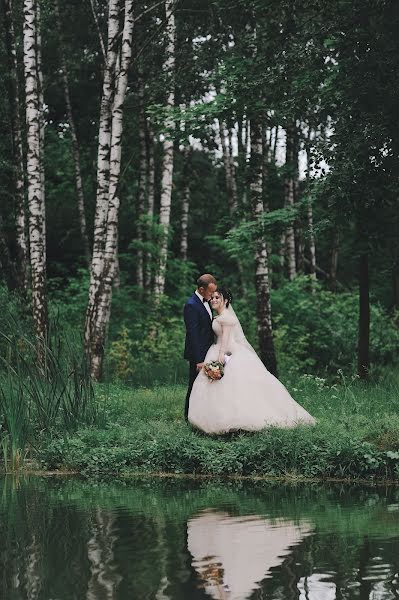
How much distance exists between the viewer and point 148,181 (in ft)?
126

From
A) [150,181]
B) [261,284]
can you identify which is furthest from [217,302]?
[150,181]

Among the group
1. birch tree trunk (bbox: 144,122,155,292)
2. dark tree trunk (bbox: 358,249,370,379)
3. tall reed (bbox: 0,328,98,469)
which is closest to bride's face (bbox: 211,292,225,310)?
tall reed (bbox: 0,328,98,469)

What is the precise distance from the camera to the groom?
15.5m

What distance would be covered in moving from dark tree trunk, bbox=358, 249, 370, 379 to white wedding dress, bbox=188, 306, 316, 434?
716cm

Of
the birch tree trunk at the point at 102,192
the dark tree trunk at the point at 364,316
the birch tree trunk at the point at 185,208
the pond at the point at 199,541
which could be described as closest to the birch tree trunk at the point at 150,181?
the birch tree trunk at the point at 185,208

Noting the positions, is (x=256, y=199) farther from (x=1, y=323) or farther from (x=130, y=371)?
(x=1, y=323)

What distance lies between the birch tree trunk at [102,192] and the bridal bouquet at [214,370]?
7.58m

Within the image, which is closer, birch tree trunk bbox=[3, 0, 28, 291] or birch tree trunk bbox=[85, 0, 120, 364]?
birch tree trunk bbox=[85, 0, 120, 364]

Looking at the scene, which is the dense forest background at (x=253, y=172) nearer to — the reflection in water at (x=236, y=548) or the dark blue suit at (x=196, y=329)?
the dark blue suit at (x=196, y=329)

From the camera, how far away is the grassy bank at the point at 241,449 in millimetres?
12609

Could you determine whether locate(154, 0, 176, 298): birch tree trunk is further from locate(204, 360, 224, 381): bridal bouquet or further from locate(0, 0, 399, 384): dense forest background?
locate(204, 360, 224, 381): bridal bouquet

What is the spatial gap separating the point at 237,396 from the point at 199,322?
1.35 m

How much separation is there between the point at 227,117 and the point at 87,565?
48.9 ft

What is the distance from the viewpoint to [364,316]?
23.0 m
